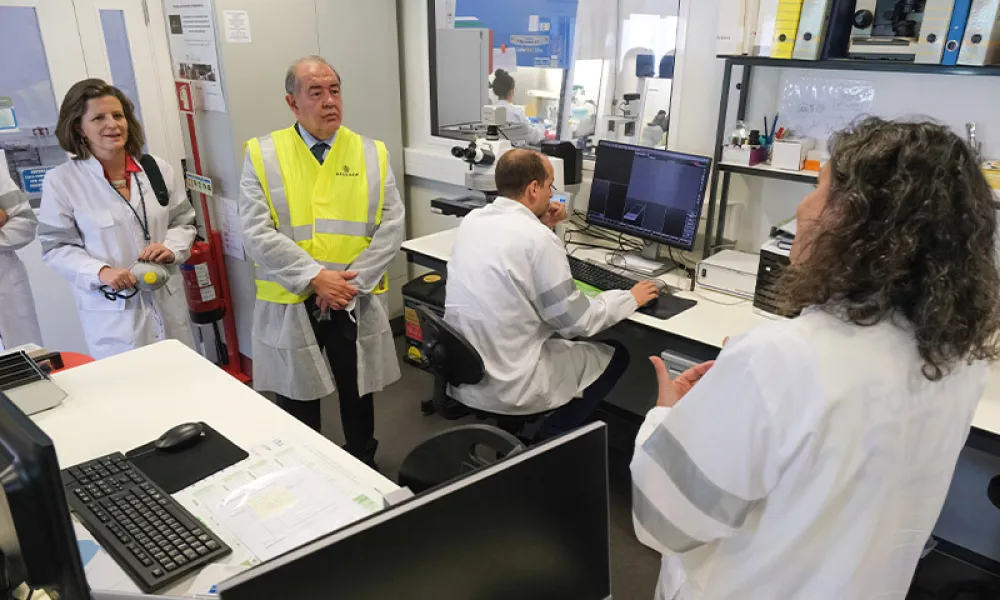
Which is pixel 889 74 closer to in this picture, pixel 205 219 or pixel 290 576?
pixel 290 576

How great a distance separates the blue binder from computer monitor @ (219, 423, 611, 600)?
1.75 meters

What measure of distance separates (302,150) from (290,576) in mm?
1857

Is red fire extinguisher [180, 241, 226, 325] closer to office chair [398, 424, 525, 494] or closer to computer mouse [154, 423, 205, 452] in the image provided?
computer mouse [154, 423, 205, 452]

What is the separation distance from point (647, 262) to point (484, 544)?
2028 mm

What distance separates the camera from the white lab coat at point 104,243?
2332mm

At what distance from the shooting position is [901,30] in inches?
80.0

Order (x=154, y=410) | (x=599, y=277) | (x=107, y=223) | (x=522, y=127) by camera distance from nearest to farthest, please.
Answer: (x=154, y=410), (x=107, y=223), (x=599, y=277), (x=522, y=127)

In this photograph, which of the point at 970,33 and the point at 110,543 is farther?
the point at 970,33

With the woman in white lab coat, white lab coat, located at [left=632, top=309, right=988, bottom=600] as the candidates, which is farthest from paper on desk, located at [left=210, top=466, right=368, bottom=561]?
the woman in white lab coat

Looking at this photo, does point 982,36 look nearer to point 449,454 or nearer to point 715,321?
point 715,321

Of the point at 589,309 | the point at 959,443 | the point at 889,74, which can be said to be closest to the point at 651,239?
the point at 589,309

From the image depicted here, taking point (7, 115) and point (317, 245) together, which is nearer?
point (317, 245)

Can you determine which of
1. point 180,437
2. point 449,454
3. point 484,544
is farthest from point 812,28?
point 180,437

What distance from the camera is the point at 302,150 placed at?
7.52ft
